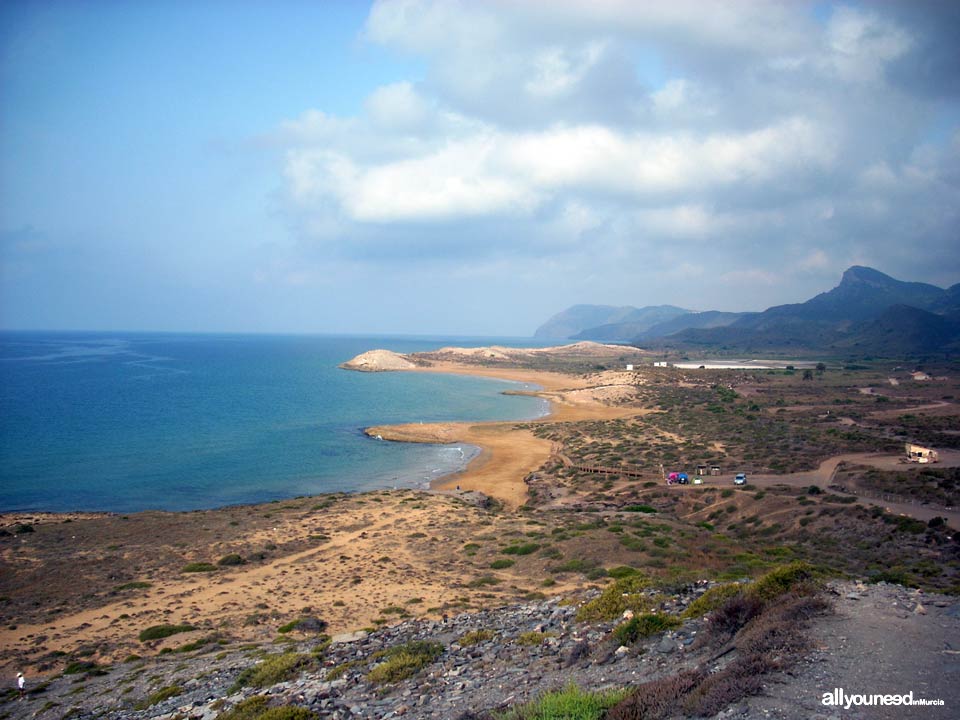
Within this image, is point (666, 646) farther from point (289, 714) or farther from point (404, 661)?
point (289, 714)

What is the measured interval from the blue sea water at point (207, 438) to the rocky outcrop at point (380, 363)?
31465 millimetres

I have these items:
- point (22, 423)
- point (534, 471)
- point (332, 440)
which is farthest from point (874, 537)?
point (22, 423)

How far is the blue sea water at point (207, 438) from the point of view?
40844 mm

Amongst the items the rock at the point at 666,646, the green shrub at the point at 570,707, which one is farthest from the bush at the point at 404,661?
the rock at the point at 666,646

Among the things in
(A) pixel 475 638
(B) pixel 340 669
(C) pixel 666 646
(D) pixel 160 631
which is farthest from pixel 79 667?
(C) pixel 666 646

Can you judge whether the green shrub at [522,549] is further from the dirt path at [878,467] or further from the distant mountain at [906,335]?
the distant mountain at [906,335]

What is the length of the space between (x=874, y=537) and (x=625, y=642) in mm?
21093

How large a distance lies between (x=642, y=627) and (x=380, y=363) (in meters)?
143

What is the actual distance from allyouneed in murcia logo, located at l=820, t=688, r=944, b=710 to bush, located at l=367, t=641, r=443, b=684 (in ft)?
25.0

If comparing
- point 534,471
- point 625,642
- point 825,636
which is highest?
point 825,636

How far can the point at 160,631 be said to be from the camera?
17.5 metres

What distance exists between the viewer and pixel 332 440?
59.7m

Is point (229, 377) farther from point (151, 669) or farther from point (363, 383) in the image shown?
point (151, 669)

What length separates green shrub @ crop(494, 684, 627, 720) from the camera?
6938mm
